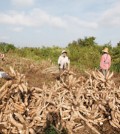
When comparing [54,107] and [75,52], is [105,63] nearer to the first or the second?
[54,107]

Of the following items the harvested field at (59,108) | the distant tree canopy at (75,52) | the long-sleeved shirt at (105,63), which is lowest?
the harvested field at (59,108)

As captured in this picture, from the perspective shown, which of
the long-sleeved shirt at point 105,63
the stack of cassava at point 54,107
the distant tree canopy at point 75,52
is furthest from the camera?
the distant tree canopy at point 75,52

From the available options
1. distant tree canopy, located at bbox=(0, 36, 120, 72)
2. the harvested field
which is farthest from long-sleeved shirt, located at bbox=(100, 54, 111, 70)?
distant tree canopy, located at bbox=(0, 36, 120, 72)

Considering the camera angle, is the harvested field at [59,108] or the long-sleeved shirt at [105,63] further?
the long-sleeved shirt at [105,63]

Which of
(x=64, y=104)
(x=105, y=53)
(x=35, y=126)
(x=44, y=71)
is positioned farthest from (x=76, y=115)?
Answer: (x=44, y=71)

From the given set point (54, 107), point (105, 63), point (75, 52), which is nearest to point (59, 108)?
point (54, 107)

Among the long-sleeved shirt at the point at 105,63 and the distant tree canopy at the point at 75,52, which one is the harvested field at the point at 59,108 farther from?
the distant tree canopy at the point at 75,52

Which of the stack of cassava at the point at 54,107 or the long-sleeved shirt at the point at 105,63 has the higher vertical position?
the long-sleeved shirt at the point at 105,63

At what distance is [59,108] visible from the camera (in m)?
10.1

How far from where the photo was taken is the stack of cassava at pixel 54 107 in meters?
9.58

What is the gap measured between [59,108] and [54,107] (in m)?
0.14

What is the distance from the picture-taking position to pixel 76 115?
1020cm

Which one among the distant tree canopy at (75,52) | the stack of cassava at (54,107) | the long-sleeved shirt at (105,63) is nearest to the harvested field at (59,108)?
the stack of cassava at (54,107)

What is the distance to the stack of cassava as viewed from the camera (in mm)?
9581
